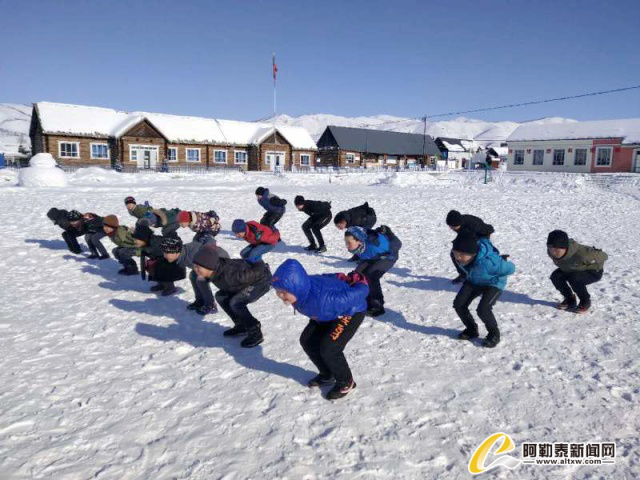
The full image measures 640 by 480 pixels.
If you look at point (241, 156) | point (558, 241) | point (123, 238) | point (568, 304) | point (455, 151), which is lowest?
point (568, 304)

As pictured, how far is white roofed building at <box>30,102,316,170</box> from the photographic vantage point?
35.3m

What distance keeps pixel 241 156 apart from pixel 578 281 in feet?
137

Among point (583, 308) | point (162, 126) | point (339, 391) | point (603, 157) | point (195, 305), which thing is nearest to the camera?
point (339, 391)

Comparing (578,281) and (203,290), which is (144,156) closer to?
(203,290)

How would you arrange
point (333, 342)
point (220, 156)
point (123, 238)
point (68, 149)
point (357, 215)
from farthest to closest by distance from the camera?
point (220, 156), point (68, 149), point (123, 238), point (357, 215), point (333, 342)

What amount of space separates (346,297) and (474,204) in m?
16.1

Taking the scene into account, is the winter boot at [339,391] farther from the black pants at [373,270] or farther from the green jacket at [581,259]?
the green jacket at [581,259]

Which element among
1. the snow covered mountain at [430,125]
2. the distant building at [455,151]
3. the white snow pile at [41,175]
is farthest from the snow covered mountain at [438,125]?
the white snow pile at [41,175]

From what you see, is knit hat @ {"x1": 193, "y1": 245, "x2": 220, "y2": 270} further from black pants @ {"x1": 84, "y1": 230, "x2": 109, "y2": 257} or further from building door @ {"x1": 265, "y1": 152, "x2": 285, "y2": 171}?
building door @ {"x1": 265, "y1": 152, "x2": 285, "y2": 171}

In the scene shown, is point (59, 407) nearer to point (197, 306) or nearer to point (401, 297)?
point (197, 306)

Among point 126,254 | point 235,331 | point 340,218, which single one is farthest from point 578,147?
point 235,331

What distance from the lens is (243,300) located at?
4.70 m

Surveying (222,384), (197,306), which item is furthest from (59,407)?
(197,306)

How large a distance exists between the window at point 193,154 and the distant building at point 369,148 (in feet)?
64.7
